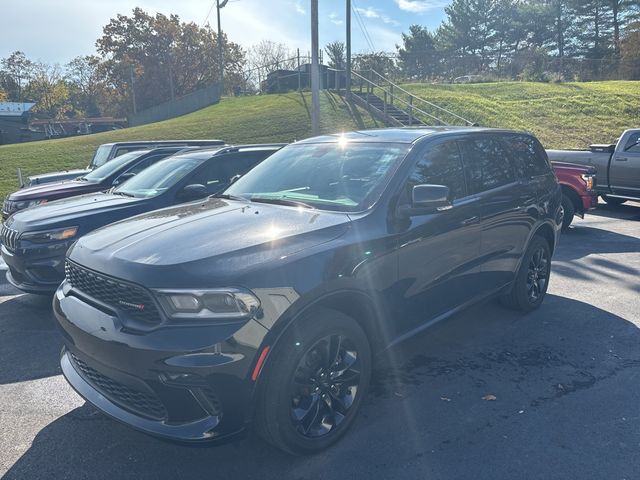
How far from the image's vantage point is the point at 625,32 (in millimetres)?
48625

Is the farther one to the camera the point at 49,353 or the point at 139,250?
the point at 49,353

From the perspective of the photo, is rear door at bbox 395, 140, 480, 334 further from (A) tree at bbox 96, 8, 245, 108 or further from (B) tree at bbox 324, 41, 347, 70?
(A) tree at bbox 96, 8, 245, 108

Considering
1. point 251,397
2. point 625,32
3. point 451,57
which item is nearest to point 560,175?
point 251,397

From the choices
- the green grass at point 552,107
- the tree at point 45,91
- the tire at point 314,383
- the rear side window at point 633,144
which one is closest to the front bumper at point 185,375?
the tire at point 314,383

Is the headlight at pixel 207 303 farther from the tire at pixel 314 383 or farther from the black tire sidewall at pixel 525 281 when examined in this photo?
the black tire sidewall at pixel 525 281

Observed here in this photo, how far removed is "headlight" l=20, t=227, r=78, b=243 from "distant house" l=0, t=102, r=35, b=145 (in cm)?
5127

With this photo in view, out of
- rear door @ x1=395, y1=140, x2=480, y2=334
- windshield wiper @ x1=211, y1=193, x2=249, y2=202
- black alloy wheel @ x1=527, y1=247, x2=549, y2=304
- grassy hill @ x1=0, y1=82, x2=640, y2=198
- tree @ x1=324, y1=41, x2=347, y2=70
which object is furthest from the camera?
tree @ x1=324, y1=41, x2=347, y2=70

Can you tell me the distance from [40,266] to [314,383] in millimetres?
3438

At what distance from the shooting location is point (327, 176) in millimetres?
3803

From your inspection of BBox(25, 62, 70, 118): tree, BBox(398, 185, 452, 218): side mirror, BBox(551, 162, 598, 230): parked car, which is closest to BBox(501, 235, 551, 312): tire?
BBox(398, 185, 452, 218): side mirror

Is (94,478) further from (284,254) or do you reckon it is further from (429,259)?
(429,259)

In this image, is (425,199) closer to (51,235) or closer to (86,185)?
(51,235)

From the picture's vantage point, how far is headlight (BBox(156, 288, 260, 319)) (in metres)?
2.49

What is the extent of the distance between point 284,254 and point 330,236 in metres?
0.37
